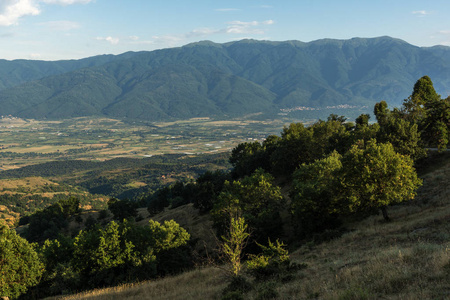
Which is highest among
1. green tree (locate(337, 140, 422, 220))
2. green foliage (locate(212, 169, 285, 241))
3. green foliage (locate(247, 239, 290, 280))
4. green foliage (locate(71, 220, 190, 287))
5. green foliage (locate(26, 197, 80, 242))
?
green tree (locate(337, 140, 422, 220))

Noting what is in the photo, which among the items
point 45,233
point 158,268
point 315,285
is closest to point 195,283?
point 315,285

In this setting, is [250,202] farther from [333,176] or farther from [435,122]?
[435,122]

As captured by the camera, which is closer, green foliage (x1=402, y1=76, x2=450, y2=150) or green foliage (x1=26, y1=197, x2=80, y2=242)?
green foliage (x1=402, y1=76, x2=450, y2=150)

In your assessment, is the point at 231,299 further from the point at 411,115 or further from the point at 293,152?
the point at 411,115

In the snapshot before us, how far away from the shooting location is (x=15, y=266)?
38.3 m

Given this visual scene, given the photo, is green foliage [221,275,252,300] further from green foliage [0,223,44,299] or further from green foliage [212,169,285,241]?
green foliage [0,223,44,299]

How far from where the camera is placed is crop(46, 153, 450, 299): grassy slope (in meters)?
13.4

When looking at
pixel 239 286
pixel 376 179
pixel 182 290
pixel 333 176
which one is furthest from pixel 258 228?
pixel 239 286

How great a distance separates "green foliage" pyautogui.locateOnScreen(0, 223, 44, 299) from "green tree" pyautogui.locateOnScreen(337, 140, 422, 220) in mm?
42475

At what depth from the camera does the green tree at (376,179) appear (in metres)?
36.6

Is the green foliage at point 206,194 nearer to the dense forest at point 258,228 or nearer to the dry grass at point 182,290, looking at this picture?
the dense forest at point 258,228

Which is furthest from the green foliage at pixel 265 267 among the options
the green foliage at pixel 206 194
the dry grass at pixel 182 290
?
the green foliage at pixel 206 194

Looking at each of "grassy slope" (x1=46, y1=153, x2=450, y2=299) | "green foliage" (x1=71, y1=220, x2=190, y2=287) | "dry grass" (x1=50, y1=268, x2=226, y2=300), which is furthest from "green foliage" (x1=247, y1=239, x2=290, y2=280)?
"green foliage" (x1=71, y1=220, x2=190, y2=287)

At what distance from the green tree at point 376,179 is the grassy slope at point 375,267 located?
9.70ft
